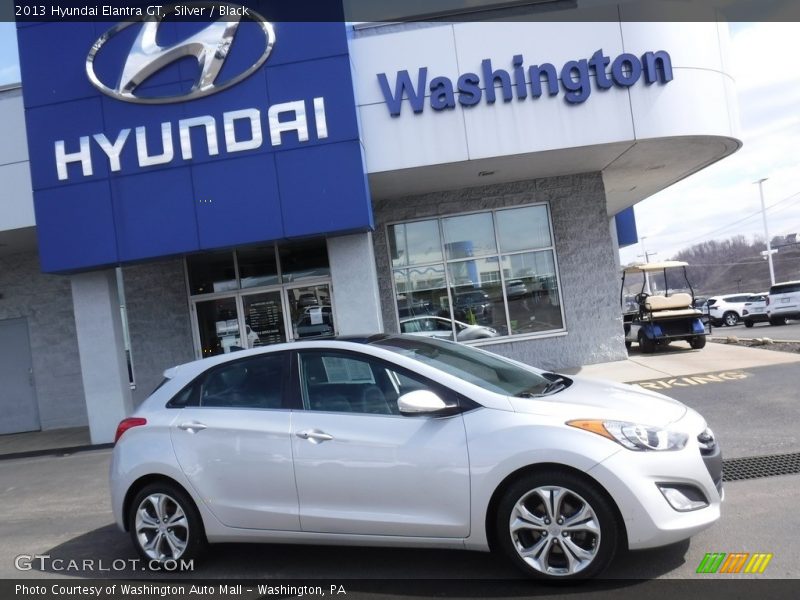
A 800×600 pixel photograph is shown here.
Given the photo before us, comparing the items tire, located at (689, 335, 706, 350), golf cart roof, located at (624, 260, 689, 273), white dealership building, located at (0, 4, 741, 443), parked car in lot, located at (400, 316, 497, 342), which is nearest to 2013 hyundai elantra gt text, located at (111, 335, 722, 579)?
white dealership building, located at (0, 4, 741, 443)

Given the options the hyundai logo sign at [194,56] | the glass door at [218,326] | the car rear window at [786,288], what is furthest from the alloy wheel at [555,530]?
the car rear window at [786,288]

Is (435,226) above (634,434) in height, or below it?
above

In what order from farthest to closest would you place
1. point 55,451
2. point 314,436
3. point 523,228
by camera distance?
point 523,228, point 55,451, point 314,436

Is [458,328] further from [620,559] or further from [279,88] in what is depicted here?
[620,559]

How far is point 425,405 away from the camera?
403 centimetres

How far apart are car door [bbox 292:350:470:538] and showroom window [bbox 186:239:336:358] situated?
7.97 metres

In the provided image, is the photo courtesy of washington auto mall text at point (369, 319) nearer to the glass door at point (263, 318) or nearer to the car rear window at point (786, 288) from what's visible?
the glass door at point (263, 318)

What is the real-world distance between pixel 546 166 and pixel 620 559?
9081 mm

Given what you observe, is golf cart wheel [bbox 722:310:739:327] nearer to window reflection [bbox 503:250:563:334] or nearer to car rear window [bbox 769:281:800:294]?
car rear window [bbox 769:281:800:294]

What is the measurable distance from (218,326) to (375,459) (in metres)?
9.65

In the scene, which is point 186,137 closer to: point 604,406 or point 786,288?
point 604,406

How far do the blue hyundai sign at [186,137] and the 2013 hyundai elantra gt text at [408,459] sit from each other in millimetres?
5337

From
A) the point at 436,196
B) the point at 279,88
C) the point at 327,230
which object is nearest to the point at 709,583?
the point at 327,230

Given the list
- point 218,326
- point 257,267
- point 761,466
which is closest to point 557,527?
point 761,466
